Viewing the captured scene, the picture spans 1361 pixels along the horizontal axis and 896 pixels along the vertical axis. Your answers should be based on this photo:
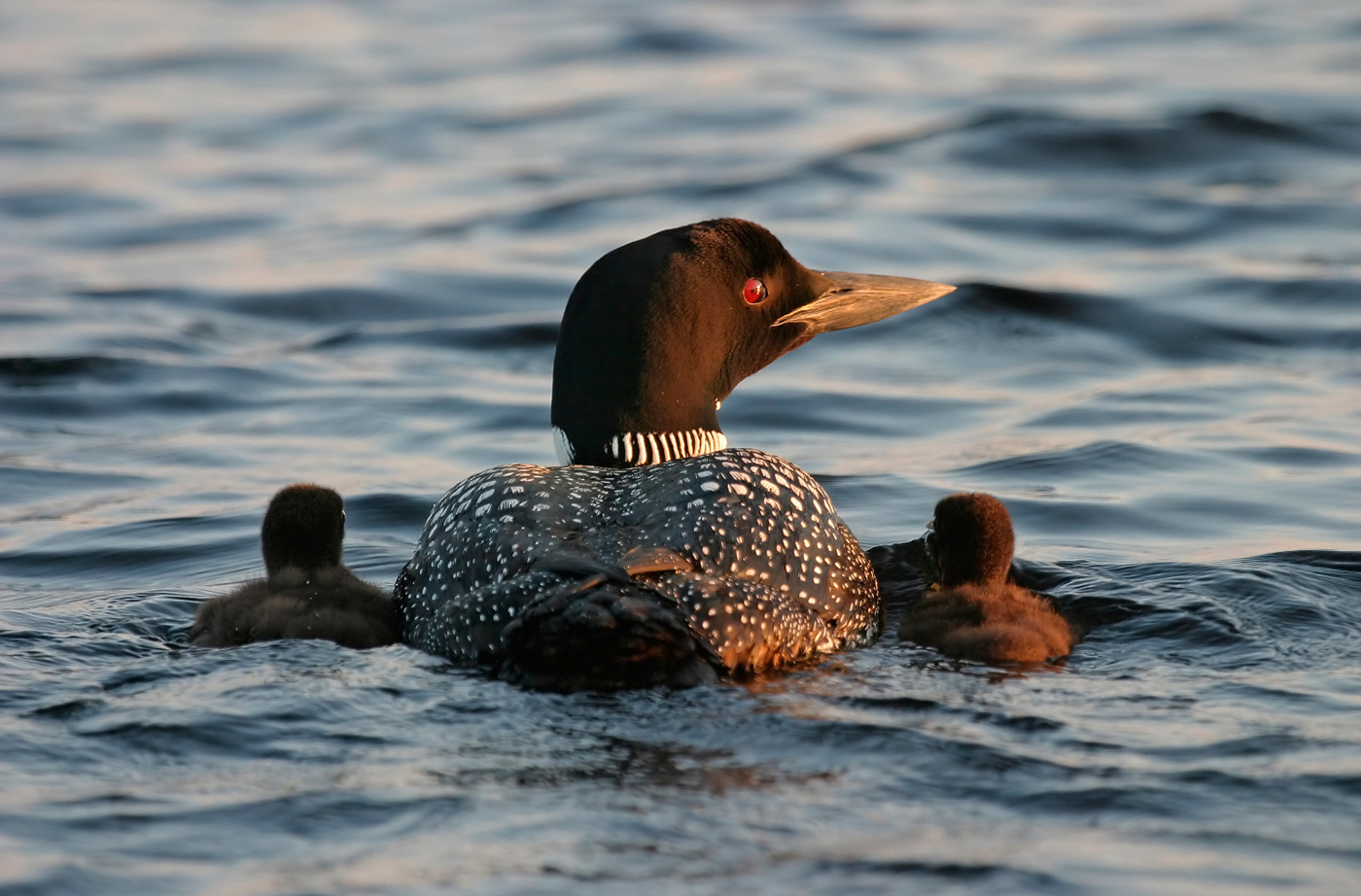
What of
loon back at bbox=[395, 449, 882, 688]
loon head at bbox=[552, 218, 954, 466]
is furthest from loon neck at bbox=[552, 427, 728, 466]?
loon back at bbox=[395, 449, 882, 688]

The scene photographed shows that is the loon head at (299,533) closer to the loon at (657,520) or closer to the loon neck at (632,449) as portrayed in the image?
the loon at (657,520)

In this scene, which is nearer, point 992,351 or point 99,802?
point 99,802

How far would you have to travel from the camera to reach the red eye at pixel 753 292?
5672 millimetres

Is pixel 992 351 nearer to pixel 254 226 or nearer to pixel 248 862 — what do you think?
pixel 254 226

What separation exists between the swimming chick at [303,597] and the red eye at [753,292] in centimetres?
136

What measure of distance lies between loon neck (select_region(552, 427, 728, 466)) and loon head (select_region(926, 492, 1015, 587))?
74cm

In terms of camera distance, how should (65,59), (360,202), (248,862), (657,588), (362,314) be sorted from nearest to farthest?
1. (248,862)
2. (657,588)
3. (362,314)
4. (360,202)
5. (65,59)

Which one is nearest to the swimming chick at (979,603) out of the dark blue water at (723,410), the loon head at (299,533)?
the dark blue water at (723,410)

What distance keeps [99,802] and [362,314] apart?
21.3ft

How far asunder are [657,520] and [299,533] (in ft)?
3.77

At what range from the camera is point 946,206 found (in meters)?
11.7

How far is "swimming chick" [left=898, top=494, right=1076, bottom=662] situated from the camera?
4.78 metres

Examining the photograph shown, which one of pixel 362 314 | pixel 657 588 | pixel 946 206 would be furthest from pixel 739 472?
pixel 946 206

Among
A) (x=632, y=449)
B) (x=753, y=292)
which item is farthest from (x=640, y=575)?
(x=753, y=292)
